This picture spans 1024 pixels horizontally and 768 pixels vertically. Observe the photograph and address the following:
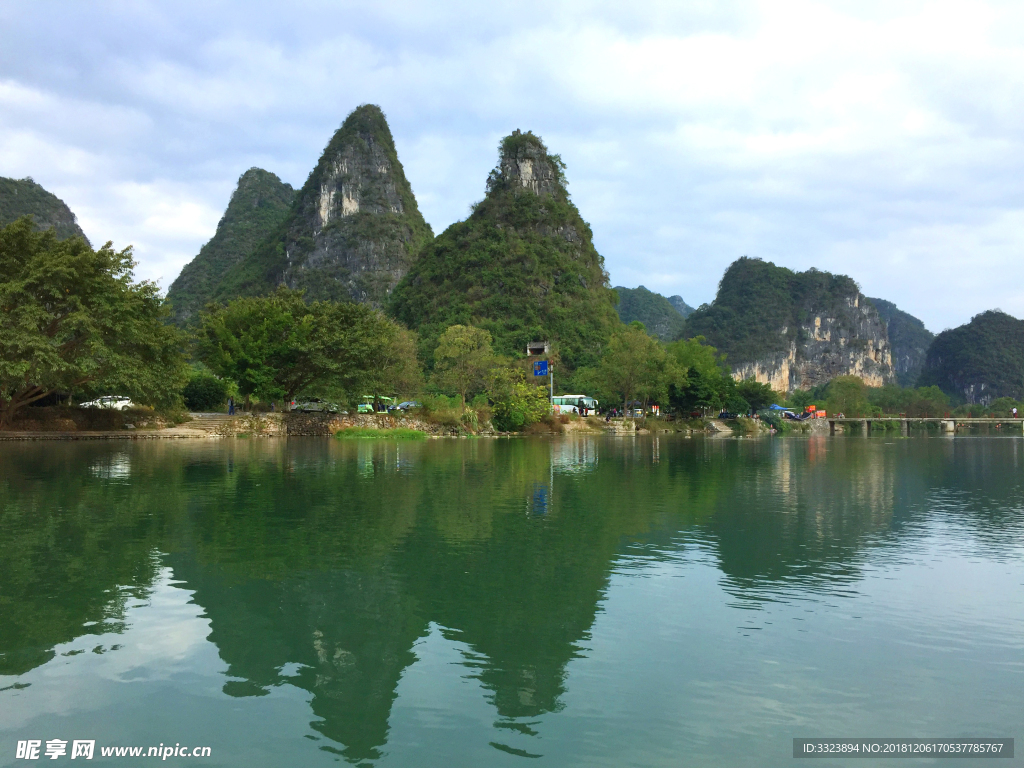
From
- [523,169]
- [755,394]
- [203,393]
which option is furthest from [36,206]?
[755,394]

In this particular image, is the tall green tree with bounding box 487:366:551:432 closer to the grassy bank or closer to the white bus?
the grassy bank

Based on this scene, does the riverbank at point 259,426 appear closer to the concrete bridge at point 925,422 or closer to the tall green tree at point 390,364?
the tall green tree at point 390,364

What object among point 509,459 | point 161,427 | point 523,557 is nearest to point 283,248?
point 161,427

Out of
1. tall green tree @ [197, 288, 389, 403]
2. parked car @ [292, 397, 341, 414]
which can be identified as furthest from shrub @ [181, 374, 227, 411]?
parked car @ [292, 397, 341, 414]

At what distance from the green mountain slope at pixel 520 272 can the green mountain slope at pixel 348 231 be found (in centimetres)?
3366

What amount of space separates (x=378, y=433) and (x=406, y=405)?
1091 cm

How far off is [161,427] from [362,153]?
138 metres

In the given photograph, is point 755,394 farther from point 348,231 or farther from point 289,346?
point 348,231

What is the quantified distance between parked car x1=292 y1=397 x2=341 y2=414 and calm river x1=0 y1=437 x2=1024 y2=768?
39.4m

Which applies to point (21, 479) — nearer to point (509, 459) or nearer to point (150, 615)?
point (150, 615)

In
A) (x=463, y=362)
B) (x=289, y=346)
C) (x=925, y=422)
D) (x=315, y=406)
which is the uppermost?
(x=289, y=346)

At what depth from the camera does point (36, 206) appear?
14088 cm

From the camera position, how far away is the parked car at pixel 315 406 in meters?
56.1

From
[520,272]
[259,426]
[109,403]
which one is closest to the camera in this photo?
[259,426]
